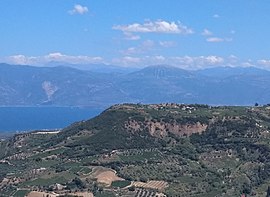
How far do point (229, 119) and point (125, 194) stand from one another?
55534 millimetres

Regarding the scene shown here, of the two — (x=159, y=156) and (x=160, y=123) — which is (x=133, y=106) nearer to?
(x=160, y=123)

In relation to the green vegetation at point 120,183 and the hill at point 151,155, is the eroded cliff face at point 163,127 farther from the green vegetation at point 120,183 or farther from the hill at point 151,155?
the green vegetation at point 120,183

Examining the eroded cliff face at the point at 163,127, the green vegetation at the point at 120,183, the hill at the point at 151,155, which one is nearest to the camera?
the green vegetation at the point at 120,183

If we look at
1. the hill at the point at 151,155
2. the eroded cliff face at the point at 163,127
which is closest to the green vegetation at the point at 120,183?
the hill at the point at 151,155

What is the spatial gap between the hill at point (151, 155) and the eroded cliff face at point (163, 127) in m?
0.25

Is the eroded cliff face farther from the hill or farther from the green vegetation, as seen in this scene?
the green vegetation

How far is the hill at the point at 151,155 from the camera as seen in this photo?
112750mm

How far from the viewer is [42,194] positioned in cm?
10288

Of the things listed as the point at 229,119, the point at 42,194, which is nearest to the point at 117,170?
the point at 42,194

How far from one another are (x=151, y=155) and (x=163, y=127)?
20.1 m

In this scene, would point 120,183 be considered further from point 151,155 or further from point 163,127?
point 163,127

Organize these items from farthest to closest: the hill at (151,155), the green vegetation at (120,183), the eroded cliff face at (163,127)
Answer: the eroded cliff face at (163,127) → the hill at (151,155) → the green vegetation at (120,183)

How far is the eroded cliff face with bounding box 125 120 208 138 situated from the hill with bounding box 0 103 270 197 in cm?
25

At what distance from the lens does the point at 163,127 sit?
153 metres
